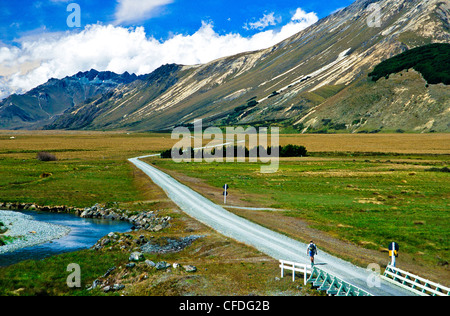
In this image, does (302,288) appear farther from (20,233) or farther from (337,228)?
(20,233)

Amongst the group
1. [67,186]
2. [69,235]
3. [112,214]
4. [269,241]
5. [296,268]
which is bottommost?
[69,235]

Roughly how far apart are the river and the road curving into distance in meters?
9.55

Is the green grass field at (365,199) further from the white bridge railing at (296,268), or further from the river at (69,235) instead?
the river at (69,235)

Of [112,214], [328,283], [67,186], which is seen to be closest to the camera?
[328,283]

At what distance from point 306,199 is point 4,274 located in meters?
40.7

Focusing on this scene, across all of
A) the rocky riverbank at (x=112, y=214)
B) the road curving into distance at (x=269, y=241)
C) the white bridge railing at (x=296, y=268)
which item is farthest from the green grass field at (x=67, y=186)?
the white bridge railing at (x=296, y=268)

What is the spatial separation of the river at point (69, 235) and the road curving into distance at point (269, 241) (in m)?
9.55

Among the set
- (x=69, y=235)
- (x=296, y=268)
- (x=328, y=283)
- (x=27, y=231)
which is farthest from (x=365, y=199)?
(x=27, y=231)

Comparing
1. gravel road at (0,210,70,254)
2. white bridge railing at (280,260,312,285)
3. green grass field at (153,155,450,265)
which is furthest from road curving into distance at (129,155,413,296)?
gravel road at (0,210,70,254)

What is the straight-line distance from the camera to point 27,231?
123 ft

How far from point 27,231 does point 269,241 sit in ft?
88.5

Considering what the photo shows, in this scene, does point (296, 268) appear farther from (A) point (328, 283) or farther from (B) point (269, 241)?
(B) point (269, 241)

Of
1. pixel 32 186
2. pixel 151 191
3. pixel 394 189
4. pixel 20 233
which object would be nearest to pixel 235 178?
pixel 151 191

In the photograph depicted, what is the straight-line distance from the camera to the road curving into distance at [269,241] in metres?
21.5
